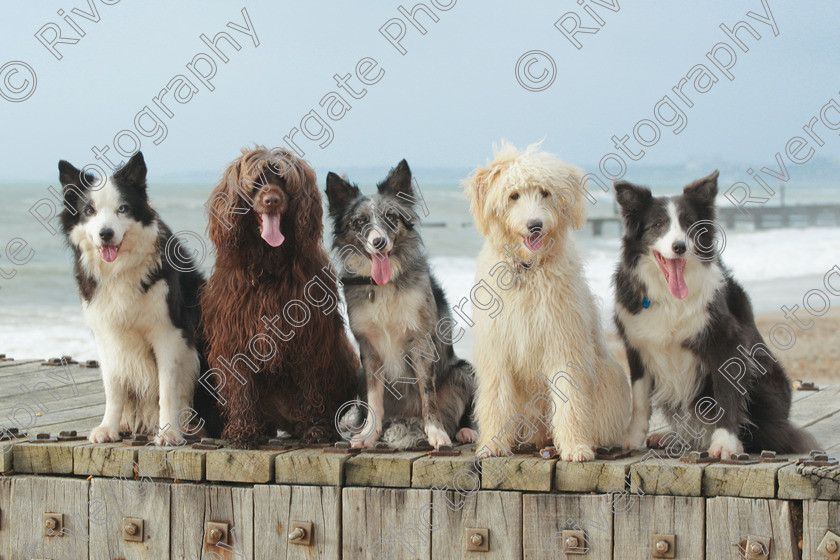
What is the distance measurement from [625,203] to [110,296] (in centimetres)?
264

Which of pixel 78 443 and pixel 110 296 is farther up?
pixel 110 296

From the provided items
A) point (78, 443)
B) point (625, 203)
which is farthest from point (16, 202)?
point (625, 203)

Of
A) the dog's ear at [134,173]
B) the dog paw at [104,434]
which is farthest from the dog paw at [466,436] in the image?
the dog's ear at [134,173]

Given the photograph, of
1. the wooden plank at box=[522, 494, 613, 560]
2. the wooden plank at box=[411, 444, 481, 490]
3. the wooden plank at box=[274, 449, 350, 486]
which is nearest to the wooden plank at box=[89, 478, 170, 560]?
the wooden plank at box=[274, 449, 350, 486]

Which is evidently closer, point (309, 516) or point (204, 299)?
point (309, 516)

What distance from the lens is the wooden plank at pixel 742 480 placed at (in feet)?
12.4

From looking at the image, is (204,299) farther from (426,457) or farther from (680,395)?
(680,395)

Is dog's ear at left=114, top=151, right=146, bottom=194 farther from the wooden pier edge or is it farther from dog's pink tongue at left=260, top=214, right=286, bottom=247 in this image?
the wooden pier edge

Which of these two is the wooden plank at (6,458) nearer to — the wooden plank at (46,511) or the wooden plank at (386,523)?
the wooden plank at (46,511)

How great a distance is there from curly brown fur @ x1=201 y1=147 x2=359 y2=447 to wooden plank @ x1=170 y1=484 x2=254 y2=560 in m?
0.27

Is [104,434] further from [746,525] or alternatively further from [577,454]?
[746,525]

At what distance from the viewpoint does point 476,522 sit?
13.4 ft

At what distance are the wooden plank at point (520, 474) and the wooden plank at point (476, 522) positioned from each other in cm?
4

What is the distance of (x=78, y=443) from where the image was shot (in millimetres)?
4645
